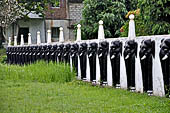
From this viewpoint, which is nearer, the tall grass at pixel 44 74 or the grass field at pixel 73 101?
the grass field at pixel 73 101

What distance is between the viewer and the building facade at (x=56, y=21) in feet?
110

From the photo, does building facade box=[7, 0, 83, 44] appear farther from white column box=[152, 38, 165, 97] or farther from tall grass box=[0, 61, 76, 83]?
white column box=[152, 38, 165, 97]

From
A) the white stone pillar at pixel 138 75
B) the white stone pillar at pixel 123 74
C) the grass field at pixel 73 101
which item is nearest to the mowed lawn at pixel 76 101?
the grass field at pixel 73 101

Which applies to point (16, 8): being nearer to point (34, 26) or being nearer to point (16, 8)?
point (16, 8)

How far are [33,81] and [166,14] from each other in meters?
6.71

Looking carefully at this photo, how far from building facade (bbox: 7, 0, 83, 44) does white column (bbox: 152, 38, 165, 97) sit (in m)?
26.0

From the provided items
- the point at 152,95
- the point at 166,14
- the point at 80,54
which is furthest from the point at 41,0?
the point at 152,95

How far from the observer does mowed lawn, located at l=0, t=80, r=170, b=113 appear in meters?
6.04

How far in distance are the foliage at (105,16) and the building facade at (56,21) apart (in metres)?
6.55

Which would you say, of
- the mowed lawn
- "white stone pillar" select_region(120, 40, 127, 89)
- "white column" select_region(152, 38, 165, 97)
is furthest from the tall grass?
"white column" select_region(152, 38, 165, 97)

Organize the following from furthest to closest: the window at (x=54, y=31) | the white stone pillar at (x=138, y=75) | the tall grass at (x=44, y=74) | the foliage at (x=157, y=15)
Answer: the window at (x=54, y=31) < the foliage at (x=157, y=15) < the tall grass at (x=44, y=74) < the white stone pillar at (x=138, y=75)

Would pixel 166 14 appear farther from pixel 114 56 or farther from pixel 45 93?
pixel 45 93

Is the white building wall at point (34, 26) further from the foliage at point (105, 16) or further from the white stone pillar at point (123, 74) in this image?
the white stone pillar at point (123, 74)

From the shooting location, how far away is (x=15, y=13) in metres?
26.2
